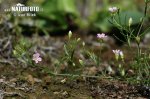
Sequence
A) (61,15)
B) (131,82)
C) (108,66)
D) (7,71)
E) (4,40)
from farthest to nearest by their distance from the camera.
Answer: (61,15), (4,40), (108,66), (7,71), (131,82)

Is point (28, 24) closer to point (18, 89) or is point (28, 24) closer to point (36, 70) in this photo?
point (36, 70)

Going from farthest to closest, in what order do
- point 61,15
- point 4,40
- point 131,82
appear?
point 61,15 → point 4,40 → point 131,82

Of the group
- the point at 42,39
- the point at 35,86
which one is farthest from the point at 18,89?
the point at 42,39

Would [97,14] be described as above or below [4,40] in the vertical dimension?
above

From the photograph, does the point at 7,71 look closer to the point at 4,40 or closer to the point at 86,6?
the point at 4,40

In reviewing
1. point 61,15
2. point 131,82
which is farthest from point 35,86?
point 61,15

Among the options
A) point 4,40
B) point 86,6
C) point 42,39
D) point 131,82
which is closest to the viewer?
point 131,82

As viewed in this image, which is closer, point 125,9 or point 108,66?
point 108,66

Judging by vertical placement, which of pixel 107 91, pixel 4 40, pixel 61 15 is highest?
pixel 61 15

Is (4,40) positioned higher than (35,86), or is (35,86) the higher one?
(4,40)
